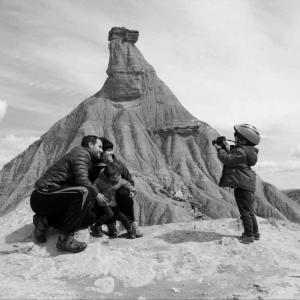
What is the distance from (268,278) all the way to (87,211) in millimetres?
2534

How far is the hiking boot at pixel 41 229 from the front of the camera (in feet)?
19.2

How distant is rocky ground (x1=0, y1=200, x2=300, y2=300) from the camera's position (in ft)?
14.5

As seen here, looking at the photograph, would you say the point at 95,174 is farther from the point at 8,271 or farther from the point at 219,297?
the point at 219,297

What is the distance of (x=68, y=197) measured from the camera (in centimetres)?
550

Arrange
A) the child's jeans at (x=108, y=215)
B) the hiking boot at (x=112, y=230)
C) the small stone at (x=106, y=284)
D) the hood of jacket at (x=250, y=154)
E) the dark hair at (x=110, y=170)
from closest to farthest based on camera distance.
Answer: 1. the small stone at (x=106, y=284)
2. the hood of jacket at (x=250, y=154)
3. the dark hair at (x=110, y=170)
4. the child's jeans at (x=108, y=215)
5. the hiking boot at (x=112, y=230)

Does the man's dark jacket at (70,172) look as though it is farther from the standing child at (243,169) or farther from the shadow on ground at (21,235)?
the standing child at (243,169)

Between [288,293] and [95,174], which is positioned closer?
[288,293]

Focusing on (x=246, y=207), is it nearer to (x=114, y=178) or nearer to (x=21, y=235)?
(x=114, y=178)

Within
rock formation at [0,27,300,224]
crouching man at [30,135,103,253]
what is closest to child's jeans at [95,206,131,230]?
crouching man at [30,135,103,253]

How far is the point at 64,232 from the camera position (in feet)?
17.8

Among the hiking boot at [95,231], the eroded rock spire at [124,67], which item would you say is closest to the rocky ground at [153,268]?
the hiking boot at [95,231]

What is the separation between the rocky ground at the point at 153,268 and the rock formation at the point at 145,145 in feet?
118

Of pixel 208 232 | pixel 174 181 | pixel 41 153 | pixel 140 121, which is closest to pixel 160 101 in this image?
pixel 140 121

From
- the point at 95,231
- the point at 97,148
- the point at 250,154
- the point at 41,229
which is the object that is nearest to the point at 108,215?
the point at 95,231
